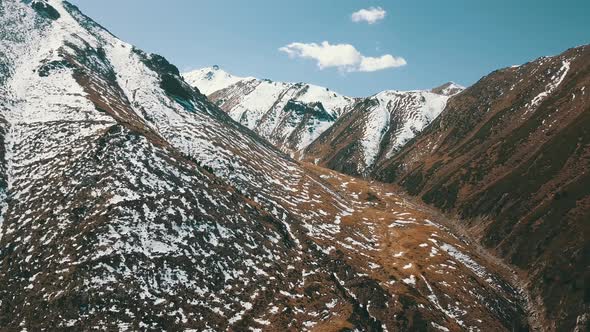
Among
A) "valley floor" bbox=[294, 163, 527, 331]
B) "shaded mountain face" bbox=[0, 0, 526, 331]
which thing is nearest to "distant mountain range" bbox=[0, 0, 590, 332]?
"shaded mountain face" bbox=[0, 0, 526, 331]

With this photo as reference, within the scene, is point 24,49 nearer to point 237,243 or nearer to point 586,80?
point 237,243

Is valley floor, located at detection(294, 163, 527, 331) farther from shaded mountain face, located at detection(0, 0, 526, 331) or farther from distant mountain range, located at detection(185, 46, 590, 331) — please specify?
distant mountain range, located at detection(185, 46, 590, 331)

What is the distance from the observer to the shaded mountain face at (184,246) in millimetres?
70375

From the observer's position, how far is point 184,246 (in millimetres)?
83812

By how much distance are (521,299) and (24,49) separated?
187182mm

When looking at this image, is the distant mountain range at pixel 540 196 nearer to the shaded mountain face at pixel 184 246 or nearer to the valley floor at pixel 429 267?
the valley floor at pixel 429 267

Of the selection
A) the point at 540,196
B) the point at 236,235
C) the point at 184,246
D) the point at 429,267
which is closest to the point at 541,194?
the point at 540,196

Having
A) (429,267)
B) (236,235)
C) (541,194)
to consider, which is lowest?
(236,235)

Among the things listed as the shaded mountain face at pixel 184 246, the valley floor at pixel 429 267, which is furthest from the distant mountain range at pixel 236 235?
the valley floor at pixel 429 267

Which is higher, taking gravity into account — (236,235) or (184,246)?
(236,235)

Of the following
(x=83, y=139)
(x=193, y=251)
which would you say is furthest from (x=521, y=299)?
(x=83, y=139)

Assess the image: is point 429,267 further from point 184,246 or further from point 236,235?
point 184,246

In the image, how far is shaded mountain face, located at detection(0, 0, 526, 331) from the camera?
231 feet

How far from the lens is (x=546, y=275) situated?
3905 inches
